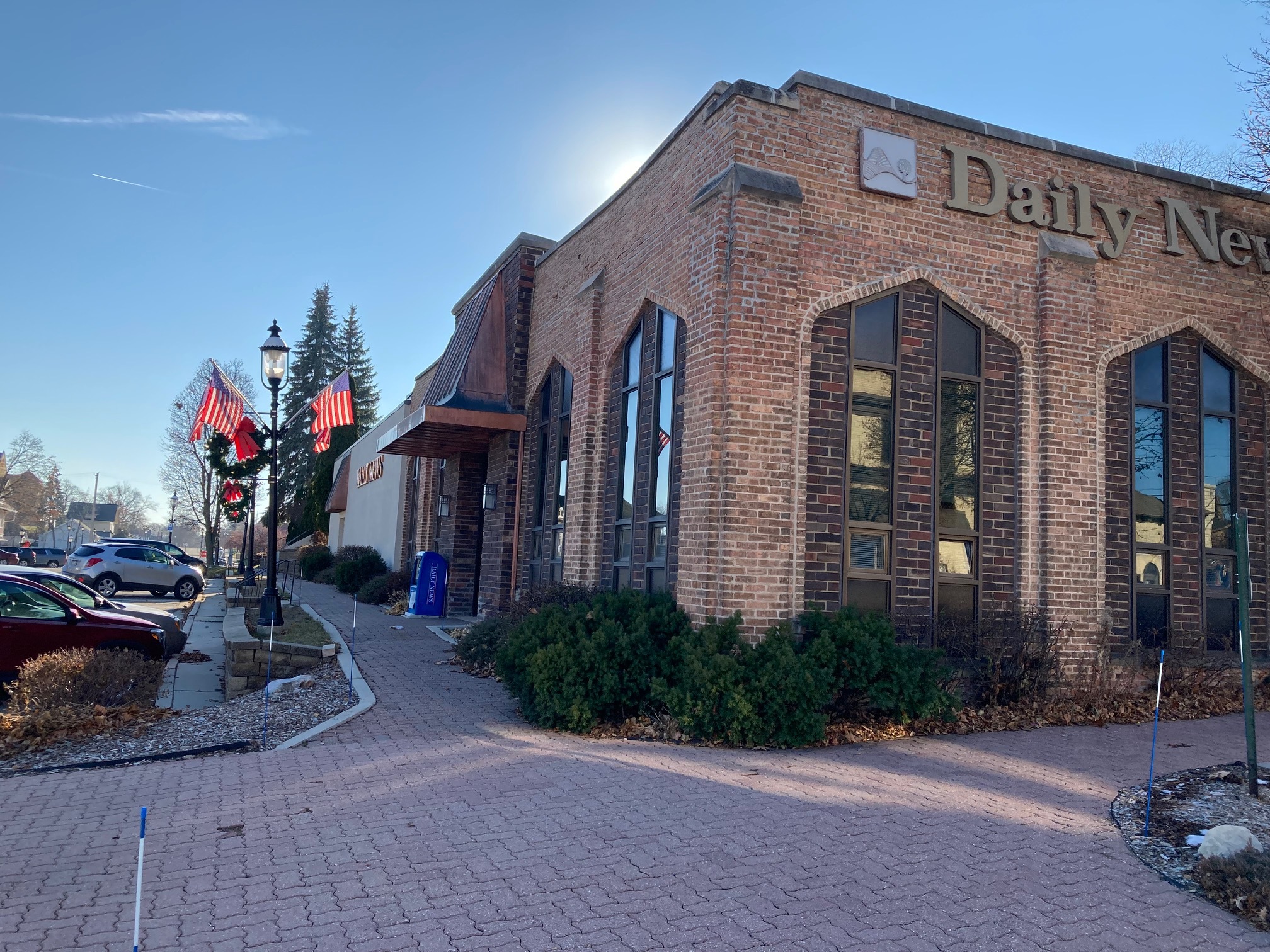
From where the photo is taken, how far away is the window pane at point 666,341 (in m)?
10.9

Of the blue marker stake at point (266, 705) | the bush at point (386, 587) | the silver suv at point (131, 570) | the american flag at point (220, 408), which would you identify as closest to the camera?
the blue marker stake at point (266, 705)

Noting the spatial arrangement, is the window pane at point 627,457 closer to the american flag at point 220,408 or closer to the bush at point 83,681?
the bush at point 83,681

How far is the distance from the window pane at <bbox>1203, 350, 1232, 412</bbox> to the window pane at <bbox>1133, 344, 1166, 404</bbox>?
2.32 feet

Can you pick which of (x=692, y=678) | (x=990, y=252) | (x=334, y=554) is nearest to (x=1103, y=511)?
(x=990, y=252)

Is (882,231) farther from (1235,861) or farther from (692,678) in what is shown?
(1235,861)

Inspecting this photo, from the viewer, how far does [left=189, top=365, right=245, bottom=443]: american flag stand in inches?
631

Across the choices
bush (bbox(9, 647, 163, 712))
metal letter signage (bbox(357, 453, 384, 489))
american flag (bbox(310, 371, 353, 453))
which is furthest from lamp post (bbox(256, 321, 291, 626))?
metal letter signage (bbox(357, 453, 384, 489))

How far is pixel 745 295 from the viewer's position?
905 cm

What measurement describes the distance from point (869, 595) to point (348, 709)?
5416mm

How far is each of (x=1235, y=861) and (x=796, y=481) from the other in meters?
4.96

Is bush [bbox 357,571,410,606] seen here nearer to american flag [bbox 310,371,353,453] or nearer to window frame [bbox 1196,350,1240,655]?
american flag [bbox 310,371,353,453]

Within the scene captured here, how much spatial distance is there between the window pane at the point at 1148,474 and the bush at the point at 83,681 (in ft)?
37.7

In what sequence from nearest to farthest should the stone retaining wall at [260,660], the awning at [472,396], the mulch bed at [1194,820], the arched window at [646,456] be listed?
the mulch bed at [1194,820], the arched window at [646,456], the stone retaining wall at [260,660], the awning at [472,396]

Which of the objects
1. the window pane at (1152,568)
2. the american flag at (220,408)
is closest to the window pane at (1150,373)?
the window pane at (1152,568)
